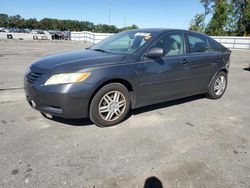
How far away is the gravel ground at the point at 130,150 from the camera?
2.76 metres

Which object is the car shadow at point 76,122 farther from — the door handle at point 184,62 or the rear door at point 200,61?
the rear door at point 200,61

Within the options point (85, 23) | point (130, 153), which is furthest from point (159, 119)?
point (85, 23)

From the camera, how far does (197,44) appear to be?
534 cm

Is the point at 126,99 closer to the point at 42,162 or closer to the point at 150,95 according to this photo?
the point at 150,95

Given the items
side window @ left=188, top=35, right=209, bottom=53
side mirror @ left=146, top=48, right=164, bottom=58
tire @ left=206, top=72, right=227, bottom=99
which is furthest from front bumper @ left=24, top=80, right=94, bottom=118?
tire @ left=206, top=72, right=227, bottom=99

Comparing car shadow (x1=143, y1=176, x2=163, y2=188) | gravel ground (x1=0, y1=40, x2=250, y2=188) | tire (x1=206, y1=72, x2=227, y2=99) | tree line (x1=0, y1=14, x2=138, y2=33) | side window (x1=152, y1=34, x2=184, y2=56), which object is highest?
tree line (x1=0, y1=14, x2=138, y2=33)

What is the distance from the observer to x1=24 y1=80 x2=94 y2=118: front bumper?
358cm

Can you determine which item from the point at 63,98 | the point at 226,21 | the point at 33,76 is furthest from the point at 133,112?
the point at 226,21

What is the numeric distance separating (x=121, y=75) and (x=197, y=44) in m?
2.22

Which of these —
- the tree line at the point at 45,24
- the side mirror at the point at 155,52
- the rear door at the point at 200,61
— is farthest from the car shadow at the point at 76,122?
the tree line at the point at 45,24

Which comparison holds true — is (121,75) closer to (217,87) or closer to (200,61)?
(200,61)

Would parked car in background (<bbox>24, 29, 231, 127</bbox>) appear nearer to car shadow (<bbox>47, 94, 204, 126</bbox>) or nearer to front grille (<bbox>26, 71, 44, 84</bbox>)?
front grille (<bbox>26, 71, 44, 84</bbox>)

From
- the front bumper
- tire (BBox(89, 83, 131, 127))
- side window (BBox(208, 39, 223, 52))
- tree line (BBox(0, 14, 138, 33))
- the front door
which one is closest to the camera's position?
the front bumper

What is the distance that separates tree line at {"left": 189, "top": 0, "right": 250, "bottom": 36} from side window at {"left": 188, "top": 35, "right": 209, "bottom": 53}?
32606 mm
